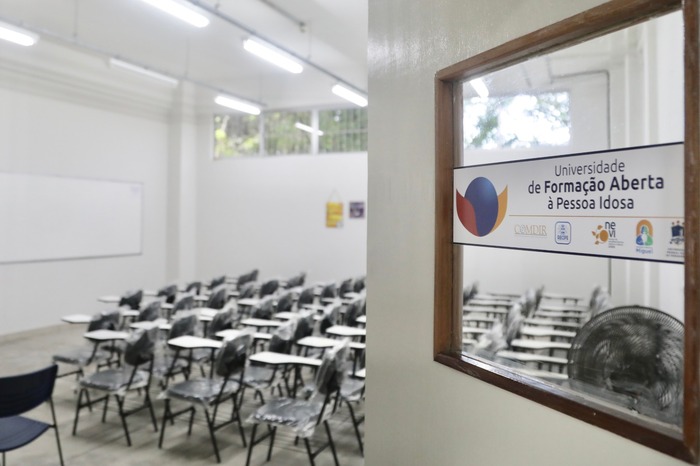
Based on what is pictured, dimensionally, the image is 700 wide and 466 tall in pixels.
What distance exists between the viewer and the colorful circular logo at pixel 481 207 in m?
1.89

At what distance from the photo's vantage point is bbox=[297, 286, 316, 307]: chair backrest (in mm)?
6363

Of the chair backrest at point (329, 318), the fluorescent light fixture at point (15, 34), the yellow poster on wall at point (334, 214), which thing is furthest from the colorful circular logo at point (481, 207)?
the yellow poster on wall at point (334, 214)

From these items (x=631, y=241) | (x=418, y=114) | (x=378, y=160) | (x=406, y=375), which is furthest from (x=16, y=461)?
(x=631, y=241)

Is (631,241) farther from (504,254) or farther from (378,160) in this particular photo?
(504,254)

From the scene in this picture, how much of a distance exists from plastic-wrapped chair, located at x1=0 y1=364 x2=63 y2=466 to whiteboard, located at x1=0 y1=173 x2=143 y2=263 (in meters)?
5.23

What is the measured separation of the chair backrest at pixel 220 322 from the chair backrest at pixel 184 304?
985mm

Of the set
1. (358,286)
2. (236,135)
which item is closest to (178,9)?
(358,286)

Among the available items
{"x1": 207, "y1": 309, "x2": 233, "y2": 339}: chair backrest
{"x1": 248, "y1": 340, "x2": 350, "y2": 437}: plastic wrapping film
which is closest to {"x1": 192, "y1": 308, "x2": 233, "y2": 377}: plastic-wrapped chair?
{"x1": 207, "y1": 309, "x2": 233, "y2": 339}: chair backrest

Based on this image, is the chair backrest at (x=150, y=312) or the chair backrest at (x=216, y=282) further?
the chair backrest at (x=216, y=282)

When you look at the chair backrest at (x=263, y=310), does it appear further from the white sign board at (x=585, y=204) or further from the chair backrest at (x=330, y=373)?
the white sign board at (x=585, y=204)

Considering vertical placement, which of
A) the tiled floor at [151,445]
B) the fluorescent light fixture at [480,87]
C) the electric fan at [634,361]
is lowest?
the tiled floor at [151,445]

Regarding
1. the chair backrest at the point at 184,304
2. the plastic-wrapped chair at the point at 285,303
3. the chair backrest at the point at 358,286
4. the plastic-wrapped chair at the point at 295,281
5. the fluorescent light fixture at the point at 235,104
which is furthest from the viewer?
the fluorescent light fixture at the point at 235,104

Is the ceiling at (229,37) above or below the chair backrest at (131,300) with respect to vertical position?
above

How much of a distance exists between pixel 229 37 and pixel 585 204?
737 centimetres
